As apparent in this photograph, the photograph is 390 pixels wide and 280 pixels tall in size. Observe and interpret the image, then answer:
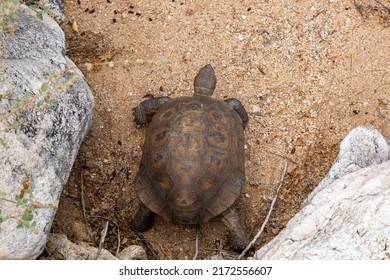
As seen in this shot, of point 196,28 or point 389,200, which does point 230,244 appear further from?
point 196,28

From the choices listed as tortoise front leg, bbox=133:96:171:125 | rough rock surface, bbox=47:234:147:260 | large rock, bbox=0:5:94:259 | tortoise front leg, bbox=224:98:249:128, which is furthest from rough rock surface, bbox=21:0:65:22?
rough rock surface, bbox=47:234:147:260

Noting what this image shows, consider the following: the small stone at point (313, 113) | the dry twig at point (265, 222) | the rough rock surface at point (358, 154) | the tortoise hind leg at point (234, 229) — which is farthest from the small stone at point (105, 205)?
the small stone at point (313, 113)

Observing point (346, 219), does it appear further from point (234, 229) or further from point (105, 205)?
point (105, 205)

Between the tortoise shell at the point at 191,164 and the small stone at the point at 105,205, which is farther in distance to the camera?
the small stone at the point at 105,205

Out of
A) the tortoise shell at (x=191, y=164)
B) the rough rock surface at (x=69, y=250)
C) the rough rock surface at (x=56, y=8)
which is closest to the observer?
the rough rock surface at (x=69, y=250)

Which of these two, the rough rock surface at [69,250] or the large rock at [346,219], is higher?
the large rock at [346,219]

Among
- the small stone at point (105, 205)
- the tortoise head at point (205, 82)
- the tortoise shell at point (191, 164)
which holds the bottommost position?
the small stone at point (105, 205)

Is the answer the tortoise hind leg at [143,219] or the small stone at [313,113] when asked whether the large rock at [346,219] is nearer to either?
the small stone at [313,113]
